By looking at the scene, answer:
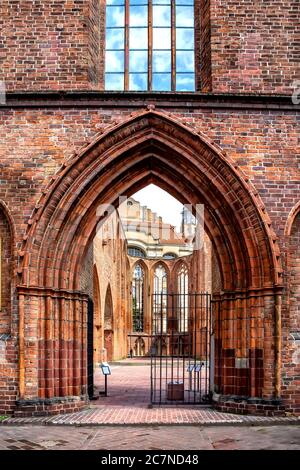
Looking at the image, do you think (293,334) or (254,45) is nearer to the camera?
(293,334)

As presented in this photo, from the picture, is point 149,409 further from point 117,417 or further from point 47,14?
point 47,14

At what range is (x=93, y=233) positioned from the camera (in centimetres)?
1164

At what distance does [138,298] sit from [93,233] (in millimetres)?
35208

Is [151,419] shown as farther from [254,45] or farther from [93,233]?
[254,45]

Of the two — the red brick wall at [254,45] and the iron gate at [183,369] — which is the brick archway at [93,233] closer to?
the iron gate at [183,369]

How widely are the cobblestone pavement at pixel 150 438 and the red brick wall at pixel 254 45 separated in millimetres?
5916

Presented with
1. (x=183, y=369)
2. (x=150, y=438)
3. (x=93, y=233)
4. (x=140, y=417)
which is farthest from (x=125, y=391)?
(x=150, y=438)

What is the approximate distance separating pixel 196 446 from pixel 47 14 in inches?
316

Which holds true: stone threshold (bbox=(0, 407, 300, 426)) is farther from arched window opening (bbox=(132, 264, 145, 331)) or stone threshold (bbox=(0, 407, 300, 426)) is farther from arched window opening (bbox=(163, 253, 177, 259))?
arched window opening (bbox=(163, 253, 177, 259))

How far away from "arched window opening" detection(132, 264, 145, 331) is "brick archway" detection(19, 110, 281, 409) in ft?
113

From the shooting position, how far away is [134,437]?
29.1 ft

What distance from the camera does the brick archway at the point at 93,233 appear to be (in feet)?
34.7

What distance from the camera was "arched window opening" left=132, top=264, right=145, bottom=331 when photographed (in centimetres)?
4556

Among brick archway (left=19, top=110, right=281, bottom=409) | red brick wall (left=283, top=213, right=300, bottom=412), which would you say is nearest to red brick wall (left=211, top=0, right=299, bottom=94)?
brick archway (left=19, top=110, right=281, bottom=409)
